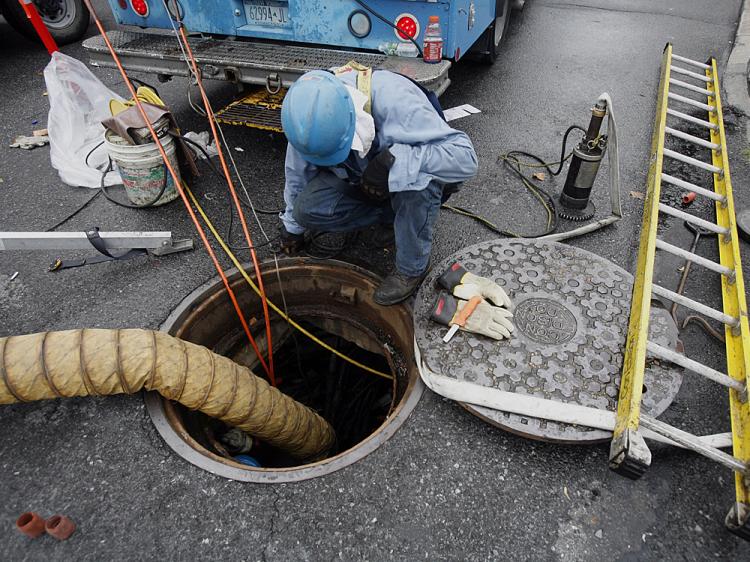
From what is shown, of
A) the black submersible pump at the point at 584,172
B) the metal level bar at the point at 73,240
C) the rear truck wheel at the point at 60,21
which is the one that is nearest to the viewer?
the metal level bar at the point at 73,240

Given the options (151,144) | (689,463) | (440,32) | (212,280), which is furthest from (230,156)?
(689,463)

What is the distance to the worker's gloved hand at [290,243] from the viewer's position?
3082 mm

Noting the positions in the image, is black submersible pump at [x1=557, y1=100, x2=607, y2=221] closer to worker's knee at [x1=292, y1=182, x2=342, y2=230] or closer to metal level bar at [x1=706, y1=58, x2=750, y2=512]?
metal level bar at [x1=706, y1=58, x2=750, y2=512]

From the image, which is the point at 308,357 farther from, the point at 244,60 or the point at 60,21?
the point at 60,21

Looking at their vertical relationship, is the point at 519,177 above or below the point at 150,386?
below

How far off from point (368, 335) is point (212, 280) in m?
1.13

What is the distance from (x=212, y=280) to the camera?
299cm

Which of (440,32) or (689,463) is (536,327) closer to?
(689,463)

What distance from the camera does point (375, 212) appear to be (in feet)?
9.86

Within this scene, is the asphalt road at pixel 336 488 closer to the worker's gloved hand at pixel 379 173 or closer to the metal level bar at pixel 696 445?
the metal level bar at pixel 696 445

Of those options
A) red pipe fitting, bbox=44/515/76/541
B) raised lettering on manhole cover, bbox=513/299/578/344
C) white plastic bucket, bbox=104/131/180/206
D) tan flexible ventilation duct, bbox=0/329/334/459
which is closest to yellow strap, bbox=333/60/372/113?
raised lettering on manhole cover, bbox=513/299/578/344

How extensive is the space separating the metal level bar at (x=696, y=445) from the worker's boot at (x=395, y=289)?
1376mm

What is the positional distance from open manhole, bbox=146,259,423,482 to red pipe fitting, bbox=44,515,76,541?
0.47 metres

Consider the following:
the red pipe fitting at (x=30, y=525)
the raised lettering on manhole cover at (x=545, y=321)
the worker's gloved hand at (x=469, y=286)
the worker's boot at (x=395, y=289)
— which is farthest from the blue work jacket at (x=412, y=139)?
the red pipe fitting at (x=30, y=525)
